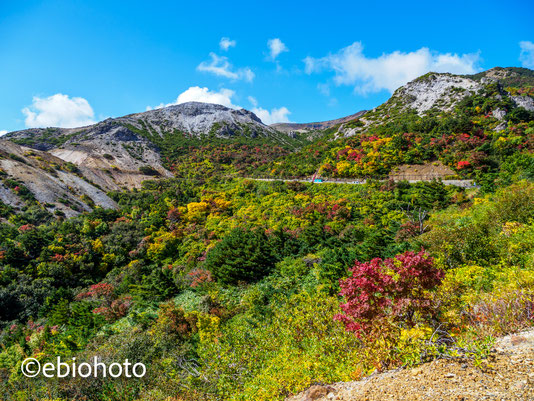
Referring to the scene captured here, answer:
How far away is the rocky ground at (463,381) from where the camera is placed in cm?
413

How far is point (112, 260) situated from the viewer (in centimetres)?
3191

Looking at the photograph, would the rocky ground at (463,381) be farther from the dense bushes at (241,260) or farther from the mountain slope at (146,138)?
the mountain slope at (146,138)

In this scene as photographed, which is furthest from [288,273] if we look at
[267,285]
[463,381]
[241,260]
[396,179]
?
[396,179]

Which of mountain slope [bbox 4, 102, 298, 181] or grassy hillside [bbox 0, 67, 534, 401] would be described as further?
mountain slope [bbox 4, 102, 298, 181]

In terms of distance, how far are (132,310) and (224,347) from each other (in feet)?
42.8

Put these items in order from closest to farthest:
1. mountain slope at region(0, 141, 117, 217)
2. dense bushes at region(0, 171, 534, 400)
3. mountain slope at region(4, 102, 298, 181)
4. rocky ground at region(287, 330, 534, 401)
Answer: rocky ground at region(287, 330, 534, 401)
dense bushes at region(0, 171, 534, 400)
mountain slope at region(0, 141, 117, 217)
mountain slope at region(4, 102, 298, 181)

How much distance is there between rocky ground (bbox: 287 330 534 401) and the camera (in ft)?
13.6

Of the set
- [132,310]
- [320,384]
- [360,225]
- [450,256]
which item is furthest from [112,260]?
[450,256]

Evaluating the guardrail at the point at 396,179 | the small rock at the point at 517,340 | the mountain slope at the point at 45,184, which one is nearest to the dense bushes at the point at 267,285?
the small rock at the point at 517,340

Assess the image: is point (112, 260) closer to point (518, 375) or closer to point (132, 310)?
point (132, 310)

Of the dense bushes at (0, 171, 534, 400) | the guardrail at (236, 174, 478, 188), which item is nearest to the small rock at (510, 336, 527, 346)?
the dense bushes at (0, 171, 534, 400)

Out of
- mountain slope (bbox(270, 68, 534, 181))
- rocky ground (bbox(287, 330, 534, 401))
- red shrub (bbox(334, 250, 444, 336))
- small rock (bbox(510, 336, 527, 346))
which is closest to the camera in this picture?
rocky ground (bbox(287, 330, 534, 401))

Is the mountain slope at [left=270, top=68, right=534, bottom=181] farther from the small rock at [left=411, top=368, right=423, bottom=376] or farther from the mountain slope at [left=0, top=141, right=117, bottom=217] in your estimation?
the mountain slope at [left=0, top=141, right=117, bottom=217]

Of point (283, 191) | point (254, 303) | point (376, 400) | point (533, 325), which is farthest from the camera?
point (283, 191)
